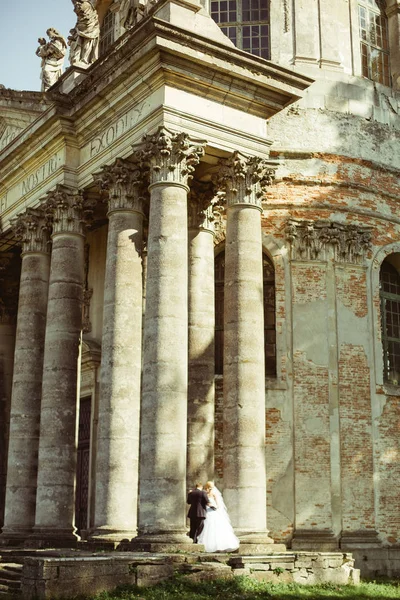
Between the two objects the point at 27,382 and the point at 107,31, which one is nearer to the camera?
the point at 27,382

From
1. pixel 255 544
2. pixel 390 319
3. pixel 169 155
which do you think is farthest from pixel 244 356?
pixel 390 319

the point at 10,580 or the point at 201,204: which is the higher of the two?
the point at 201,204

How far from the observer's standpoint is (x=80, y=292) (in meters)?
21.3

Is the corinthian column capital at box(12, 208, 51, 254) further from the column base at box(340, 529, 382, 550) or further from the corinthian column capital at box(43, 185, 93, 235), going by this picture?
the column base at box(340, 529, 382, 550)

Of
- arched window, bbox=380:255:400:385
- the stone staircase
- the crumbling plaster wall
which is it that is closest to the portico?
the stone staircase

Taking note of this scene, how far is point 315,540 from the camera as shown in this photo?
20.9m

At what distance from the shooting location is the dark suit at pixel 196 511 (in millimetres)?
17828

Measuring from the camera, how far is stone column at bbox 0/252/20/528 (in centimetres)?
2645

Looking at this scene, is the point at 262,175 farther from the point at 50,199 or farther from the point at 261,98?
the point at 50,199

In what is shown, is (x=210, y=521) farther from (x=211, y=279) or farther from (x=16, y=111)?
(x=16, y=111)

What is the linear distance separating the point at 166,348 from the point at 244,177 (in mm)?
4817

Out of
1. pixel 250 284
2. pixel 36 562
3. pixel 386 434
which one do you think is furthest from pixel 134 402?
pixel 386 434

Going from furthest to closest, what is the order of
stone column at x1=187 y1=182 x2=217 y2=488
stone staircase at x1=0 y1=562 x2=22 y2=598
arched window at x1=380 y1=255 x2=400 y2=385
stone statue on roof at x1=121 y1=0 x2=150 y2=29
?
1. arched window at x1=380 y1=255 x2=400 y2=385
2. stone statue on roof at x1=121 y1=0 x2=150 y2=29
3. stone column at x1=187 y1=182 x2=217 y2=488
4. stone staircase at x1=0 y1=562 x2=22 y2=598

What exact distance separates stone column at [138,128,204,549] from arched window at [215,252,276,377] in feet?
17.1
